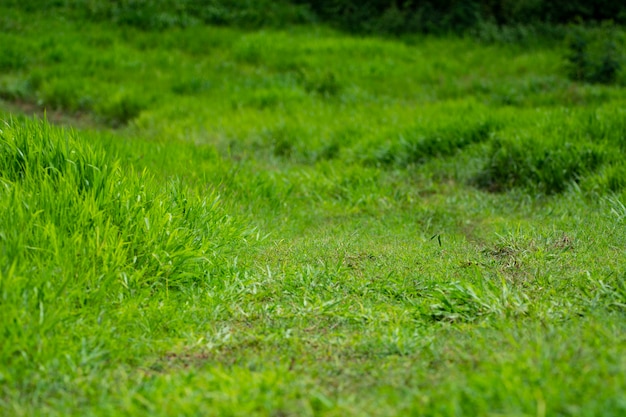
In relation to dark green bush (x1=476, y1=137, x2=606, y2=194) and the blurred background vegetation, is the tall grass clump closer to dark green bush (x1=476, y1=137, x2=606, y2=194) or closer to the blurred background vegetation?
dark green bush (x1=476, y1=137, x2=606, y2=194)

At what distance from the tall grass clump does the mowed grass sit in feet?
0.05

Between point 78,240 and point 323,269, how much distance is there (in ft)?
4.34

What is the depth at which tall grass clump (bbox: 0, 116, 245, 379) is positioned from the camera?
2.65m

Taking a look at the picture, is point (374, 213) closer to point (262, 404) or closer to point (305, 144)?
point (305, 144)

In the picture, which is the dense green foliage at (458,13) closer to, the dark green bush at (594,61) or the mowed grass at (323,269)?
the dark green bush at (594,61)

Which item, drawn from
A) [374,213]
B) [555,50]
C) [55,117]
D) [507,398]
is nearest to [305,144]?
Answer: [374,213]

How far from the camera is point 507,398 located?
1979 millimetres

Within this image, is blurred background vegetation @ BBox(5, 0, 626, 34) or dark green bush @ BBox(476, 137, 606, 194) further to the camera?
blurred background vegetation @ BBox(5, 0, 626, 34)

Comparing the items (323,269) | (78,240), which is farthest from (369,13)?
(78,240)

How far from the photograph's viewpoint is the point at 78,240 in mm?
3092

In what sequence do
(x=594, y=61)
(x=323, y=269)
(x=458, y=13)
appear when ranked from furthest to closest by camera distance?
(x=458, y=13), (x=594, y=61), (x=323, y=269)

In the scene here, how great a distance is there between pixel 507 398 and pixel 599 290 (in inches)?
53.0

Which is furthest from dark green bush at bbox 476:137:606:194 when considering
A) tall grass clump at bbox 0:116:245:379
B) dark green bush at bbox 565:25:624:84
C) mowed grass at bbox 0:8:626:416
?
dark green bush at bbox 565:25:624:84

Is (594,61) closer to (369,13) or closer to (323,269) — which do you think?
(369,13)
